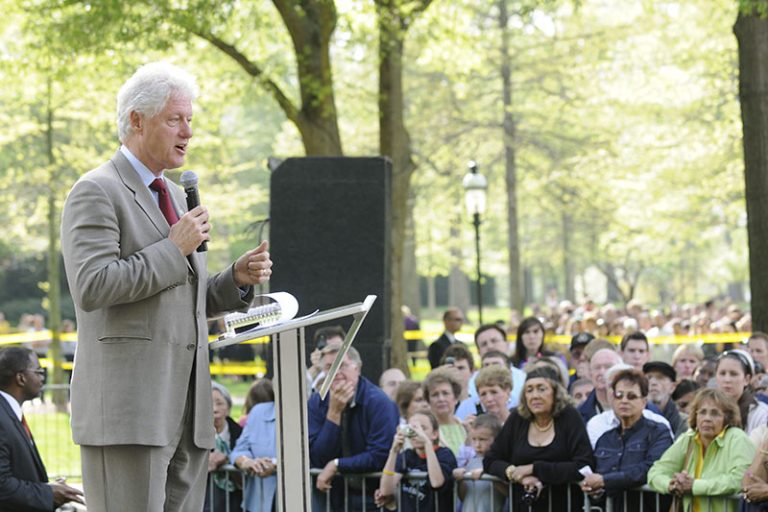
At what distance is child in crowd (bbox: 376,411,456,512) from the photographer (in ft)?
25.6

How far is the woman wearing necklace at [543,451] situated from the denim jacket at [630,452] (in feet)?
0.44

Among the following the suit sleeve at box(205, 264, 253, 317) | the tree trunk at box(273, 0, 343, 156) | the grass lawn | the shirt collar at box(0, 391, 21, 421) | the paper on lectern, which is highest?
the tree trunk at box(273, 0, 343, 156)

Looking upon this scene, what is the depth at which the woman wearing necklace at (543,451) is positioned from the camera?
7.54m

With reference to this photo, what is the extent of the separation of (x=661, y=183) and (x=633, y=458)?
24.6m

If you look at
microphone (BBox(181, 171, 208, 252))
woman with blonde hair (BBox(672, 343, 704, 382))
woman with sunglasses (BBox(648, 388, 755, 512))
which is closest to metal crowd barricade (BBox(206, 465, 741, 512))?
woman with sunglasses (BBox(648, 388, 755, 512))

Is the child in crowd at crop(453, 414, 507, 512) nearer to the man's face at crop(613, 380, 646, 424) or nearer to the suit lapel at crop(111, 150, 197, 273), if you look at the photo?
the man's face at crop(613, 380, 646, 424)

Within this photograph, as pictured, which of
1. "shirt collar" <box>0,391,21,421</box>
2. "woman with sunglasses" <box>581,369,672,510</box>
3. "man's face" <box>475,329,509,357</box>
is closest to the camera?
"shirt collar" <box>0,391,21,421</box>

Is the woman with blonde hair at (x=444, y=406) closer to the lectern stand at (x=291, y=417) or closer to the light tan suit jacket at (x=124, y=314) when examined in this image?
the lectern stand at (x=291, y=417)

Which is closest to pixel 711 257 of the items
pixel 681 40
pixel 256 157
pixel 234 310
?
pixel 256 157

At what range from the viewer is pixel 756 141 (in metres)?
13.6

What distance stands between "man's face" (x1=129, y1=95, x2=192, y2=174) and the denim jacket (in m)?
4.32

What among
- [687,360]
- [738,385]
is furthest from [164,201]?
[687,360]

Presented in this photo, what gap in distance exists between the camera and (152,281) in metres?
3.77

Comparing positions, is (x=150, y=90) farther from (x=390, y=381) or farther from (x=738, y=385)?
(x=390, y=381)
